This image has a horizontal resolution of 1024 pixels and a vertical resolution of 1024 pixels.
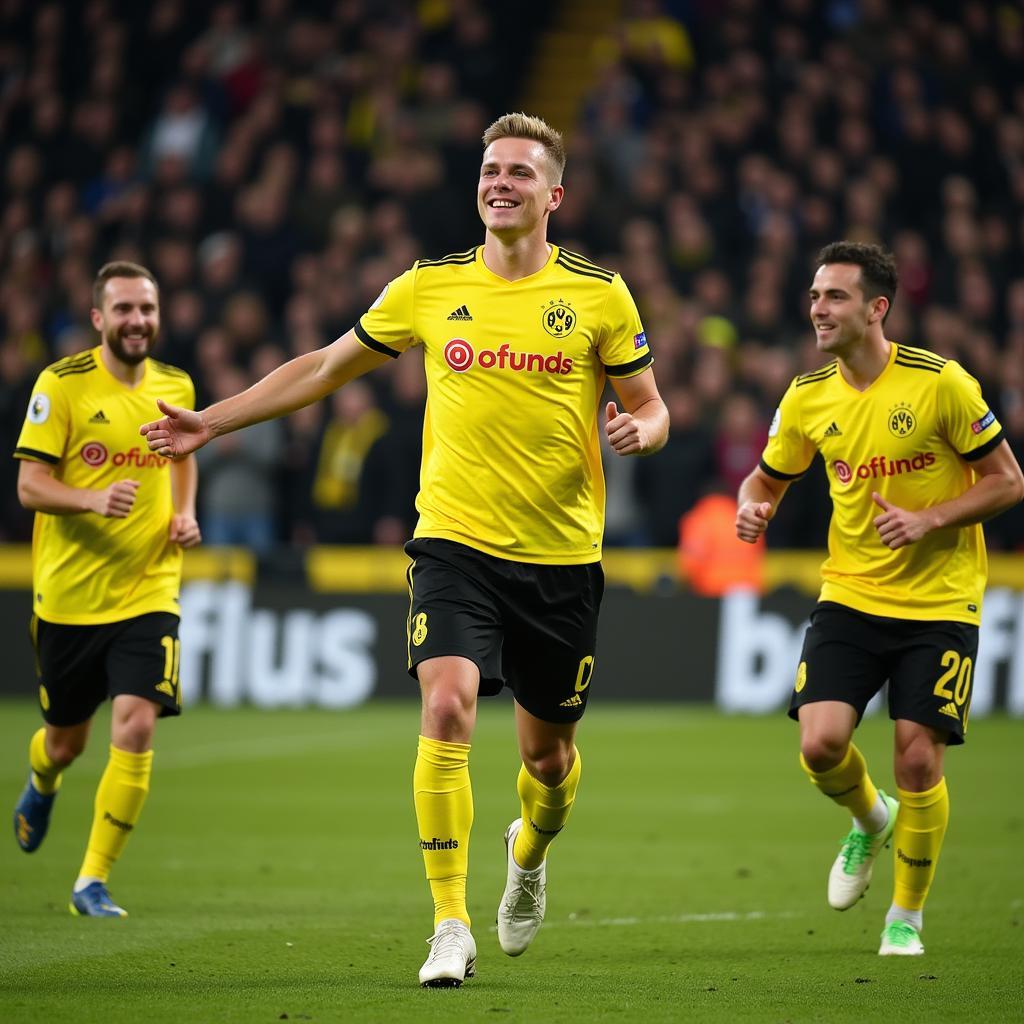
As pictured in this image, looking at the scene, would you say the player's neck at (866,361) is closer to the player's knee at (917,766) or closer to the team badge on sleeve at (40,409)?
the player's knee at (917,766)

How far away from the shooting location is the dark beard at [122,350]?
27.1 ft

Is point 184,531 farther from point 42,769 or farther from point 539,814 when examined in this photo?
point 539,814

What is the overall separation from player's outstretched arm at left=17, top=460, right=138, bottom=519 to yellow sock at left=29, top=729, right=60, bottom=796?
3.80 ft

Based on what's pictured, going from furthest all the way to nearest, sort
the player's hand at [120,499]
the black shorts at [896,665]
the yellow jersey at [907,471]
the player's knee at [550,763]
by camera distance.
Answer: the player's hand at [120,499] → the yellow jersey at [907,471] → the black shorts at [896,665] → the player's knee at [550,763]

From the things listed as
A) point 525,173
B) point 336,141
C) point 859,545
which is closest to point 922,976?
point 859,545

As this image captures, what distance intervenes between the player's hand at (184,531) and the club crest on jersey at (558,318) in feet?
7.68

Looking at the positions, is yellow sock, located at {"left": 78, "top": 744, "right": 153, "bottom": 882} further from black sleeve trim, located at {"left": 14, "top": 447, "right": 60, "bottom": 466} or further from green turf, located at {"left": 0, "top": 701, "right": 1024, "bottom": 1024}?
black sleeve trim, located at {"left": 14, "top": 447, "right": 60, "bottom": 466}

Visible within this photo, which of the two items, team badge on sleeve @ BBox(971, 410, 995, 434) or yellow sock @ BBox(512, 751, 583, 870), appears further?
team badge on sleeve @ BBox(971, 410, 995, 434)

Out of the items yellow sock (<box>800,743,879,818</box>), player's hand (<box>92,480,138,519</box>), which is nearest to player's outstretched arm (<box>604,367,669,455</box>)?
yellow sock (<box>800,743,879,818</box>)

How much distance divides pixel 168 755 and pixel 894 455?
8126 mm

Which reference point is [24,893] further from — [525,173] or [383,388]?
[383,388]

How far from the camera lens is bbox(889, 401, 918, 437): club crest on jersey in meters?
7.33

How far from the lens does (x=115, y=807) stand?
7.99m

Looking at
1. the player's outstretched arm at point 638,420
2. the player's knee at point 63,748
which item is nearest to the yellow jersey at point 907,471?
the player's outstretched arm at point 638,420
